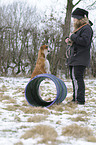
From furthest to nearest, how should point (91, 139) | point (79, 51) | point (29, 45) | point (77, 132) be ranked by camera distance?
1. point (29, 45)
2. point (79, 51)
3. point (77, 132)
4. point (91, 139)

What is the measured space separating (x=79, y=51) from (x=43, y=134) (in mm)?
2227

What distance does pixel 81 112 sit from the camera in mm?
3137

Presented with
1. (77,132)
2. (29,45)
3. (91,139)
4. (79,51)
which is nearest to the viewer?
(91,139)

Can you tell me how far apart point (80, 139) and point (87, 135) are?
15 cm

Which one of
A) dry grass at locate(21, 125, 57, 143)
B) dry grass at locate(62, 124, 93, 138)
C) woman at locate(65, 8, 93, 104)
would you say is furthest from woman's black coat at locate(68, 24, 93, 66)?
dry grass at locate(21, 125, 57, 143)

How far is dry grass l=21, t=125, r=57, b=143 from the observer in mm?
1821

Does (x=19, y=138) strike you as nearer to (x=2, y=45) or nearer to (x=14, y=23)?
(x=2, y=45)

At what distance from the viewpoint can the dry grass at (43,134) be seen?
182cm

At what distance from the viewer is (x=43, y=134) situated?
1.97 metres

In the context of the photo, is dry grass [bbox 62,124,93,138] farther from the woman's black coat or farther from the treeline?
the treeline

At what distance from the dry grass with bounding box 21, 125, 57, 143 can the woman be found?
193cm

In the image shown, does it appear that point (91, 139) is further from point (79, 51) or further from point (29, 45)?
point (29, 45)

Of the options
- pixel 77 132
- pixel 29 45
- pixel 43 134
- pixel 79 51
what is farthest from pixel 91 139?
pixel 29 45

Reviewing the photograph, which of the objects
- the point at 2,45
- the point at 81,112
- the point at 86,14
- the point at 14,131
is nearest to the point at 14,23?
the point at 2,45
